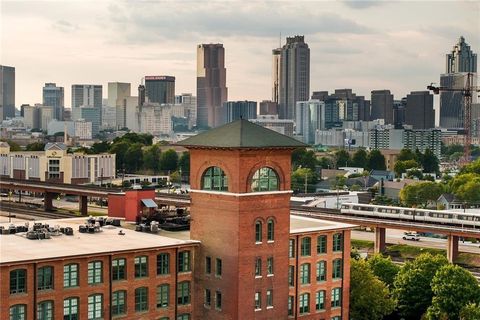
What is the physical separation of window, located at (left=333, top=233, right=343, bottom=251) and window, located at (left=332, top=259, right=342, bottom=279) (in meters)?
0.91

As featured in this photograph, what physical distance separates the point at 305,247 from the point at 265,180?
7.97m

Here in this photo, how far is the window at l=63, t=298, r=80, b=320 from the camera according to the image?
49438 millimetres

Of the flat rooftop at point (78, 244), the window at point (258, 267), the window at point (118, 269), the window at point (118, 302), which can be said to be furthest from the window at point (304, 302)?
the window at point (118, 269)

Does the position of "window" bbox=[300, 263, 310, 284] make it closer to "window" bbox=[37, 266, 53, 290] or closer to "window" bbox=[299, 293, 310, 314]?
"window" bbox=[299, 293, 310, 314]

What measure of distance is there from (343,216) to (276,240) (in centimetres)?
6705

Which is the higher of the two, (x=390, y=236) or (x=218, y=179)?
(x=218, y=179)

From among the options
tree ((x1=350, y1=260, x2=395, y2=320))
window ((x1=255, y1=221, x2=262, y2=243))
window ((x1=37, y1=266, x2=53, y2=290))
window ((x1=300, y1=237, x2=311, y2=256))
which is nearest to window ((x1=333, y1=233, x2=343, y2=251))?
window ((x1=300, y1=237, x2=311, y2=256))

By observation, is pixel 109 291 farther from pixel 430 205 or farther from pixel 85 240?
pixel 430 205

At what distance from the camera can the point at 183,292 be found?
182 feet

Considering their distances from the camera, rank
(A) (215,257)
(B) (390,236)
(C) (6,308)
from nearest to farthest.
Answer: (C) (6,308) → (A) (215,257) → (B) (390,236)

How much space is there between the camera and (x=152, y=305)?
175 feet

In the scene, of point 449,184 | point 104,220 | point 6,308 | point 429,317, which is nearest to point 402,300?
point 429,317

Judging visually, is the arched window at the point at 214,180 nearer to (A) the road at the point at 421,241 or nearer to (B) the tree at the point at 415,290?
(B) the tree at the point at 415,290

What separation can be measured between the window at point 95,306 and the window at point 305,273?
1591 centimetres
